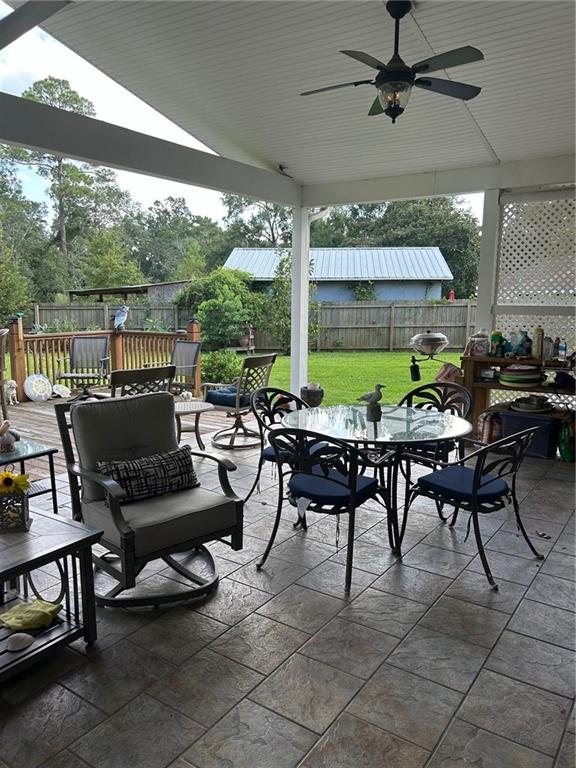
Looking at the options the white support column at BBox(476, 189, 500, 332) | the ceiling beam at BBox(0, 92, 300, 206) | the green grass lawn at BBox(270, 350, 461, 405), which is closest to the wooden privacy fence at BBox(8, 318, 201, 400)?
the green grass lawn at BBox(270, 350, 461, 405)

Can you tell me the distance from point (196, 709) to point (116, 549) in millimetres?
784

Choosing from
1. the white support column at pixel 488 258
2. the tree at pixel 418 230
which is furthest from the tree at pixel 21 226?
the white support column at pixel 488 258

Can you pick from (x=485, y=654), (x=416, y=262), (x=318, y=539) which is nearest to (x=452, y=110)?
(x=318, y=539)

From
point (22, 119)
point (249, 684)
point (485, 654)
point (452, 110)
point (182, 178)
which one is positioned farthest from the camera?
point (182, 178)

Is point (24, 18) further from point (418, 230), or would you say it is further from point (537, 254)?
point (418, 230)

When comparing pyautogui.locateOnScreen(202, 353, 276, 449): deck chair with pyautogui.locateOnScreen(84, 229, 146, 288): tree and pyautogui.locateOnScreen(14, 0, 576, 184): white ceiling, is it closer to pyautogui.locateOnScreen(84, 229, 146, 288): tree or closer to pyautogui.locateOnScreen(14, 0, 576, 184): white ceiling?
pyautogui.locateOnScreen(14, 0, 576, 184): white ceiling

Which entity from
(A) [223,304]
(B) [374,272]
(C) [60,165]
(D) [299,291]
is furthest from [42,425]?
(C) [60,165]

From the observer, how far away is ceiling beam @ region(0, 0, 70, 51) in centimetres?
341

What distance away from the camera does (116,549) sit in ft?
7.98

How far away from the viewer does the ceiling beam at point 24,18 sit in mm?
3412

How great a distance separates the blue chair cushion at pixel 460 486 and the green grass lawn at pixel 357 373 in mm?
4539

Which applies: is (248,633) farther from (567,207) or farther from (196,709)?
(567,207)

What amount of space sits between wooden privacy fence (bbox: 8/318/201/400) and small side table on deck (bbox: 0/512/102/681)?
4.94 metres

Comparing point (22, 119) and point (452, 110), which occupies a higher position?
point (452, 110)
